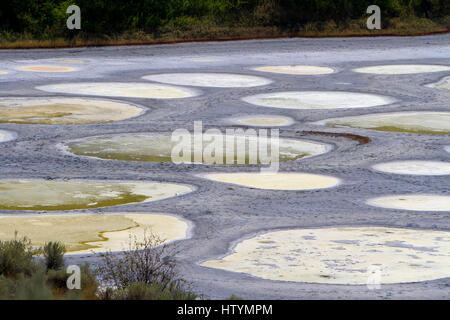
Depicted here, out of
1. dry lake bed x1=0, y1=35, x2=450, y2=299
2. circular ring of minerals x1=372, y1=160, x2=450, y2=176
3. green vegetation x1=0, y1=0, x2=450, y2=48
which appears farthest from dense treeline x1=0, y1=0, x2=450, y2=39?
circular ring of minerals x1=372, y1=160, x2=450, y2=176

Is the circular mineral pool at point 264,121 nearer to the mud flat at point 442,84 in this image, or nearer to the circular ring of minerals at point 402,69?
the mud flat at point 442,84

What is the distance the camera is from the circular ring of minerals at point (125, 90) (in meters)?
22.7

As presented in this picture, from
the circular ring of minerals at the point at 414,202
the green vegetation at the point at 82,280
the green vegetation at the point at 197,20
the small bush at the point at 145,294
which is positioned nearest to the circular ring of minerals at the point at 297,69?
the green vegetation at the point at 197,20

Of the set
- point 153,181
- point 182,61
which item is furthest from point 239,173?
point 182,61

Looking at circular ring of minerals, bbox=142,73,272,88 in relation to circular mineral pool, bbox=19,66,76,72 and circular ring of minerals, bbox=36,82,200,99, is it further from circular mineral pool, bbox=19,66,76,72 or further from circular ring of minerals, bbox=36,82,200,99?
circular mineral pool, bbox=19,66,76,72

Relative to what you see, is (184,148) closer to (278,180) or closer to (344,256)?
(278,180)

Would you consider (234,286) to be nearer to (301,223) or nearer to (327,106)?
(301,223)

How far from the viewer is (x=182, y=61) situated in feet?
93.6

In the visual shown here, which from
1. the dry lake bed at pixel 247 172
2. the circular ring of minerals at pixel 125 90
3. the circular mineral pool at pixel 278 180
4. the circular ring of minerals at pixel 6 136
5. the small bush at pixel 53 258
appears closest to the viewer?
the small bush at pixel 53 258

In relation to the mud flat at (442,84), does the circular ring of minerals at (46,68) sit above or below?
above

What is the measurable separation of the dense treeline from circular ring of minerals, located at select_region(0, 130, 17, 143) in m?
13.7

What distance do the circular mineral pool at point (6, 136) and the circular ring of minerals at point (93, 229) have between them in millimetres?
5645

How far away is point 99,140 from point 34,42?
14126mm

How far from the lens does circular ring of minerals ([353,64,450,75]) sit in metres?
27.1
